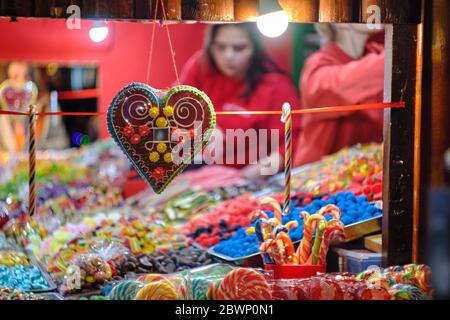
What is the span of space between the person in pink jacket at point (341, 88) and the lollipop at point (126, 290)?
3181mm

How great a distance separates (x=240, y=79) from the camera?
841 centimetres

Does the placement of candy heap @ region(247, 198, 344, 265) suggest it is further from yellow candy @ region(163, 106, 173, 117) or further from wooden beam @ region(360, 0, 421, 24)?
wooden beam @ region(360, 0, 421, 24)

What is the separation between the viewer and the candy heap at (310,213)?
4.66m

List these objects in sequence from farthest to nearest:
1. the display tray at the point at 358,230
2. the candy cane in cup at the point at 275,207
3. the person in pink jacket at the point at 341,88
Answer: the person in pink jacket at the point at 341,88 → the display tray at the point at 358,230 → the candy cane in cup at the point at 275,207

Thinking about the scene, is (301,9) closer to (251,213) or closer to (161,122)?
(161,122)

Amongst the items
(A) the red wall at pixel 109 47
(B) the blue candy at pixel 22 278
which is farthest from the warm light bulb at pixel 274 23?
(A) the red wall at pixel 109 47

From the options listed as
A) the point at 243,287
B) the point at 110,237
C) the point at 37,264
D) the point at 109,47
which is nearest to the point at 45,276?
the point at 37,264

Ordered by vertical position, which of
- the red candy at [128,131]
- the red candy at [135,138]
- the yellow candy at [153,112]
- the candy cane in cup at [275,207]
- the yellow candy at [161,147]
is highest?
the yellow candy at [153,112]

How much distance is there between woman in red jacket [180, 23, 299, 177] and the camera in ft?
26.8

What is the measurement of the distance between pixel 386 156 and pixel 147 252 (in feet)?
5.53

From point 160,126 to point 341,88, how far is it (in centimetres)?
318

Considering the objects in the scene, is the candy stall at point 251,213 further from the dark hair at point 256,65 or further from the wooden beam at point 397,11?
the dark hair at point 256,65

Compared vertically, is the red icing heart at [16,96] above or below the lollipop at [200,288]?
above

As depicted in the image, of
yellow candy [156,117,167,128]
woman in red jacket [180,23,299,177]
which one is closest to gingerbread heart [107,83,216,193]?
yellow candy [156,117,167,128]
